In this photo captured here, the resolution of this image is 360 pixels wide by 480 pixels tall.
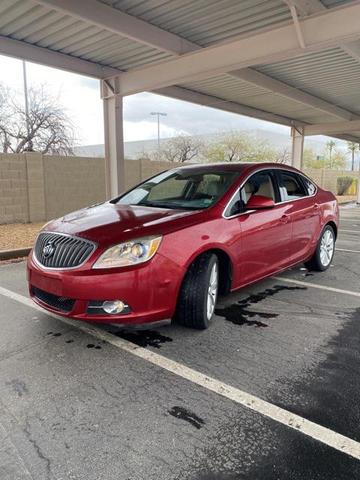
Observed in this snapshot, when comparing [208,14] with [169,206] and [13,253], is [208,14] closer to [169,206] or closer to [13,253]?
[169,206]

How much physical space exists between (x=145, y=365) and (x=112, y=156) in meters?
7.33

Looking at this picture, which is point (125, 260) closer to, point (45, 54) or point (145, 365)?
point (145, 365)

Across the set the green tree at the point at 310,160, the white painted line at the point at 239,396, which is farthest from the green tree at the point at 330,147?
the white painted line at the point at 239,396

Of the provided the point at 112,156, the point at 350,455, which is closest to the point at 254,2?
the point at 112,156

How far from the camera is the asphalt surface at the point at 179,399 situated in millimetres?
2074

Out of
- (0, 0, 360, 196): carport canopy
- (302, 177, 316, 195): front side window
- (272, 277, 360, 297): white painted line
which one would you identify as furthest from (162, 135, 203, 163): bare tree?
(272, 277, 360, 297): white painted line

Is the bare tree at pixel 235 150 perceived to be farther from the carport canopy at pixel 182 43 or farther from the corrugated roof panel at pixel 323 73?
the carport canopy at pixel 182 43

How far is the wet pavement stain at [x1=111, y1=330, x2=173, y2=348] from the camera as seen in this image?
3490 mm

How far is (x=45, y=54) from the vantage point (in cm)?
789

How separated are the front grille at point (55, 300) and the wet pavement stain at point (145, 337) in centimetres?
58

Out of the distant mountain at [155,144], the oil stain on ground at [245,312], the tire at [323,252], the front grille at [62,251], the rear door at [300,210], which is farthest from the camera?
the distant mountain at [155,144]

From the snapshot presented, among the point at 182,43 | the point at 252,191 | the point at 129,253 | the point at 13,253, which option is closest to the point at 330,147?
the point at 182,43

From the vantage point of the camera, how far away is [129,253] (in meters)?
3.21

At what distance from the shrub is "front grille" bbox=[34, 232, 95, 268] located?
1160 inches
